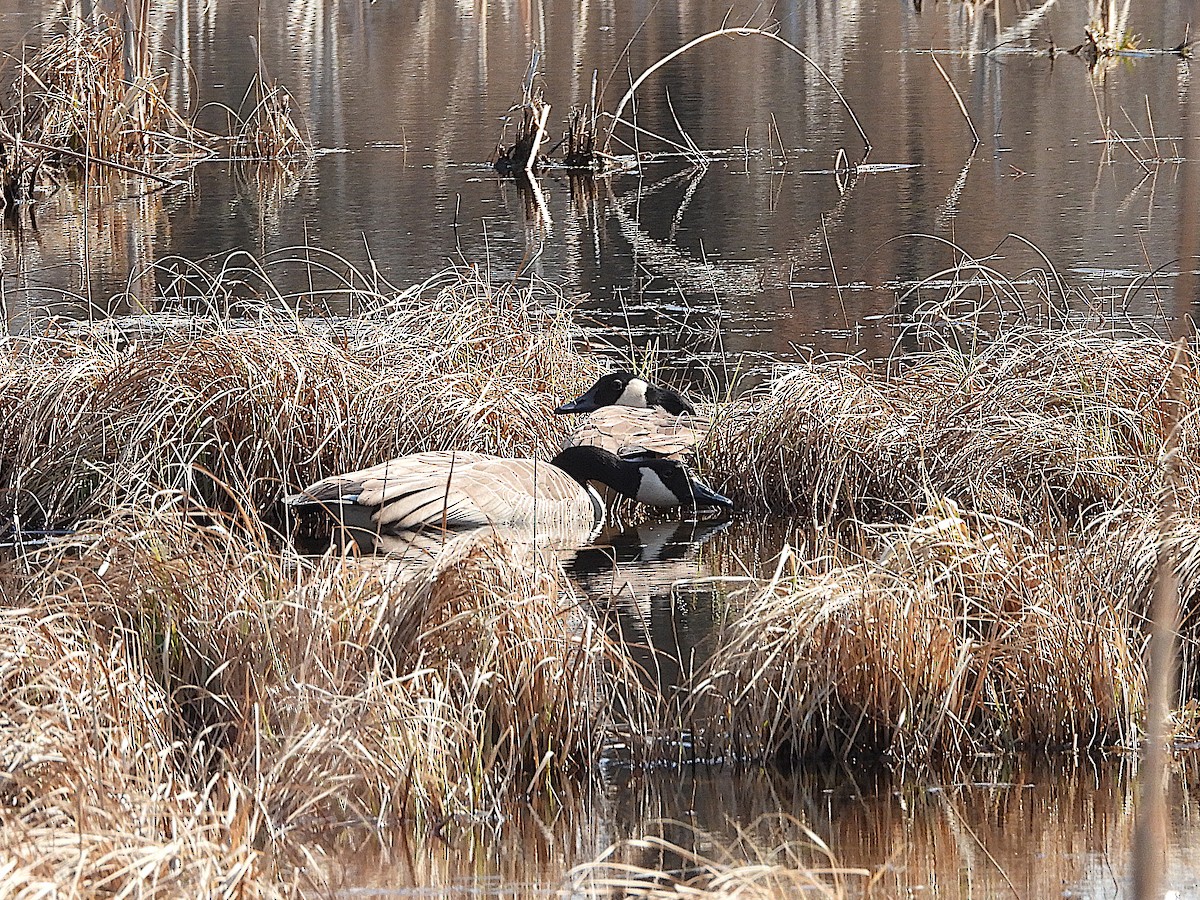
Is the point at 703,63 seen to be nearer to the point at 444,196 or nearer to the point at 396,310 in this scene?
the point at 444,196

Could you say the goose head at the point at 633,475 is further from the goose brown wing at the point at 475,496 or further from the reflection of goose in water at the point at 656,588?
the goose brown wing at the point at 475,496

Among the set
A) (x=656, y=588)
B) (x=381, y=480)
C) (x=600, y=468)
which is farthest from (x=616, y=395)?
(x=656, y=588)

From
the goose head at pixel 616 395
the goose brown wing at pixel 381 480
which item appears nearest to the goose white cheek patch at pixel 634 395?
the goose head at pixel 616 395

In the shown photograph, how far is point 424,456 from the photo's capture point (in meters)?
8.07

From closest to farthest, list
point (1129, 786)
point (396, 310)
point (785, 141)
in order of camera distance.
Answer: point (1129, 786) < point (396, 310) < point (785, 141)

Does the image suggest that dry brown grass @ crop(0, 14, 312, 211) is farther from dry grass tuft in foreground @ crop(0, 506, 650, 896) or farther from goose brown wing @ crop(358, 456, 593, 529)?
dry grass tuft in foreground @ crop(0, 506, 650, 896)

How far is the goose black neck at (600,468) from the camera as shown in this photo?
8.74m

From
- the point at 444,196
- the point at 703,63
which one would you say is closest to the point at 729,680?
the point at 444,196

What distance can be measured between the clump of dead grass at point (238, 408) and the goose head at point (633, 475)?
0.98ft

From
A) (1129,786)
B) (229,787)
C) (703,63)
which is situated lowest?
(1129,786)

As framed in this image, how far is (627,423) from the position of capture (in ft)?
30.4

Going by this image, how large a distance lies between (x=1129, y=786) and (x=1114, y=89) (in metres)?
24.1

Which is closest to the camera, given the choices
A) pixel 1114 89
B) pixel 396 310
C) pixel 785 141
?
pixel 396 310

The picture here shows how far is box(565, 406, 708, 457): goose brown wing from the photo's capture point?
30.1 feet
